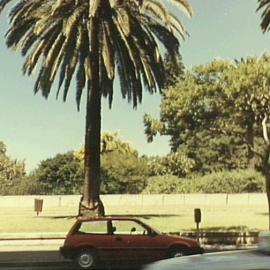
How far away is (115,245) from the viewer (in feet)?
57.7

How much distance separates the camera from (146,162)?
85688 millimetres

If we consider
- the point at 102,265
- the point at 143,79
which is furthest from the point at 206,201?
the point at 102,265

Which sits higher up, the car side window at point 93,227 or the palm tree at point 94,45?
the palm tree at point 94,45

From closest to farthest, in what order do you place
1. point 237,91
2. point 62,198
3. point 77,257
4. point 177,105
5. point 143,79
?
point 77,257, point 143,79, point 237,91, point 177,105, point 62,198

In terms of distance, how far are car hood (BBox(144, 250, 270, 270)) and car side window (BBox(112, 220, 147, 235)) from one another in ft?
41.1

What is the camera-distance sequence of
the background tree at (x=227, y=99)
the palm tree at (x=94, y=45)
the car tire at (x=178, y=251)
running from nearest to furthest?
the car tire at (x=178, y=251) < the palm tree at (x=94, y=45) < the background tree at (x=227, y=99)

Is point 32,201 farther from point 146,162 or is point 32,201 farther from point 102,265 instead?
point 102,265

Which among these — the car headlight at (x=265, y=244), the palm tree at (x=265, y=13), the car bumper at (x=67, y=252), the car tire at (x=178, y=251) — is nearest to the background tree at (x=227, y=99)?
the palm tree at (x=265, y=13)

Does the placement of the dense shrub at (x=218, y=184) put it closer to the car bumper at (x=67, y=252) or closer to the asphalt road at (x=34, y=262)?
the asphalt road at (x=34, y=262)

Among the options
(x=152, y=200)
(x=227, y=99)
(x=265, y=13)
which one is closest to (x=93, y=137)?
(x=265, y=13)

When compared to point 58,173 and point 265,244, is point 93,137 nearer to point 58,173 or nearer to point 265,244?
point 265,244

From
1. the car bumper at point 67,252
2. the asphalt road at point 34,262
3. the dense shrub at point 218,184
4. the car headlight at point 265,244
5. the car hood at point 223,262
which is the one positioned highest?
Answer: the dense shrub at point 218,184

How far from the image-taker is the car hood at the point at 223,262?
14.5 feet

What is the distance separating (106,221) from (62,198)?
47752mm
